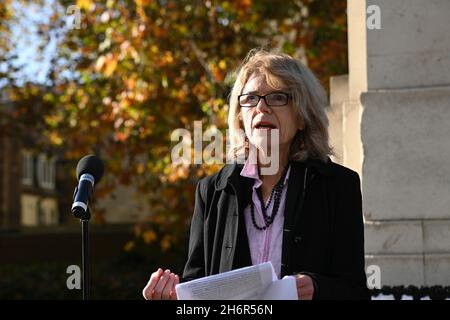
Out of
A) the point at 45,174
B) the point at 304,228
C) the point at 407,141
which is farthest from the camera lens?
the point at 45,174

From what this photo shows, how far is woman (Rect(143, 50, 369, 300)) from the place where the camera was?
11.9 feet

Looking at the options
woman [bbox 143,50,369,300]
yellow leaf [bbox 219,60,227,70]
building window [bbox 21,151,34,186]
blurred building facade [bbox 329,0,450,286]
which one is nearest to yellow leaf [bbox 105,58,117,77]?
yellow leaf [bbox 219,60,227,70]

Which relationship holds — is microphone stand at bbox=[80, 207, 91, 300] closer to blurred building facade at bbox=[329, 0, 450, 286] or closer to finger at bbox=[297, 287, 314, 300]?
finger at bbox=[297, 287, 314, 300]

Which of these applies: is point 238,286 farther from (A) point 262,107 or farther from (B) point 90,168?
(B) point 90,168

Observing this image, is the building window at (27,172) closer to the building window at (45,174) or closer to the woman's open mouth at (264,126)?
the building window at (45,174)

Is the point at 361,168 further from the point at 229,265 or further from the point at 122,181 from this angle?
the point at 122,181

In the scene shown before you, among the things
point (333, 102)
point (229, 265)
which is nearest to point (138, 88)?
point (333, 102)

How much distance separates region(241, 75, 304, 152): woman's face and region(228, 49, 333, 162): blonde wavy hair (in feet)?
0.10

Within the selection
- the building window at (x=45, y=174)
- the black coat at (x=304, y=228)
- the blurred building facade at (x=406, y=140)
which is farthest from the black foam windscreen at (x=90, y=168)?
the building window at (x=45, y=174)

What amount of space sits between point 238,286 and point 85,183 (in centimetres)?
106

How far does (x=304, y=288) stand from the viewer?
3.37m

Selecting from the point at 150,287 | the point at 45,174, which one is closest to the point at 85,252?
the point at 150,287

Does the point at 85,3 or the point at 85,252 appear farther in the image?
the point at 85,3

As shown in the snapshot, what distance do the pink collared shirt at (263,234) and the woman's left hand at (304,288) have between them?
24 cm
